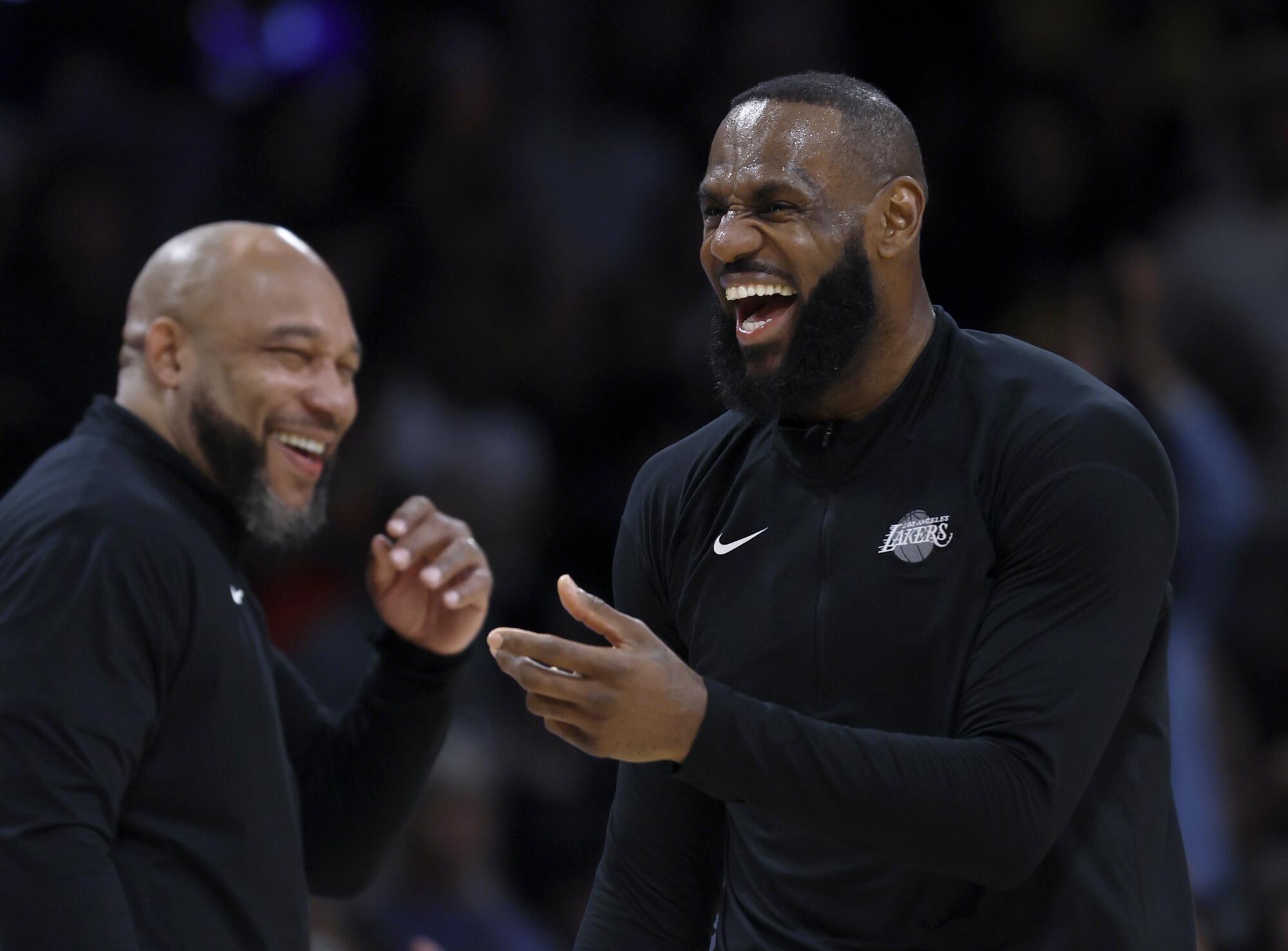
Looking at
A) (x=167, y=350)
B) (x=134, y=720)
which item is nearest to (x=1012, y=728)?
(x=134, y=720)

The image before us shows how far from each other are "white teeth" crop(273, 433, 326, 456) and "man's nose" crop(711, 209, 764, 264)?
1397 millimetres

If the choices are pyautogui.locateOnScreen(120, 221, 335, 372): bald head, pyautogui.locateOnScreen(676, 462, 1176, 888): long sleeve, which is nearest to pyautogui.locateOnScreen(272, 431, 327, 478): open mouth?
pyautogui.locateOnScreen(120, 221, 335, 372): bald head

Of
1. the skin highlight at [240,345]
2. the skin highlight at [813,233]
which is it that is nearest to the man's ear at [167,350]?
the skin highlight at [240,345]

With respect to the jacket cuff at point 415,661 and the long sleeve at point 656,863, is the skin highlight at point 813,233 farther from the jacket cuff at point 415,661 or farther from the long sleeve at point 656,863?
the jacket cuff at point 415,661

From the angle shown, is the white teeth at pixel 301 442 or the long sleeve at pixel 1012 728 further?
the white teeth at pixel 301 442

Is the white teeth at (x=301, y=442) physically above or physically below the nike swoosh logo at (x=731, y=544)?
below

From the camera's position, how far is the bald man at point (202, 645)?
3096 mm

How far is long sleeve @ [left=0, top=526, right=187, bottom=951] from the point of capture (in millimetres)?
3043

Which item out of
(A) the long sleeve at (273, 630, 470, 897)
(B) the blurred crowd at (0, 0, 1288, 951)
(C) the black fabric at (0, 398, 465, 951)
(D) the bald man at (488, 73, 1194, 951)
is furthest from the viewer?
(B) the blurred crowd at (0, 0, 1288, 951)

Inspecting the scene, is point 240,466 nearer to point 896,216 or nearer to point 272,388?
point 272,388

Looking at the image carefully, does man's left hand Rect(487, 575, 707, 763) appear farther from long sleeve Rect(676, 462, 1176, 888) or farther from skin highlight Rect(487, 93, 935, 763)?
skin highlight Rect(487, 93, 935, 763)

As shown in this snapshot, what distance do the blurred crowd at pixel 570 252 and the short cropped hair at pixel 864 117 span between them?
2.85 meters

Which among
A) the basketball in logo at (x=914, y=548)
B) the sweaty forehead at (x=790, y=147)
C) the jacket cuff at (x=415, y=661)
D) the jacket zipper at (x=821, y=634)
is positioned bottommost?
the jacket cuff at (x=415, y=661)

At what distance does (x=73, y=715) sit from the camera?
3.10 m
